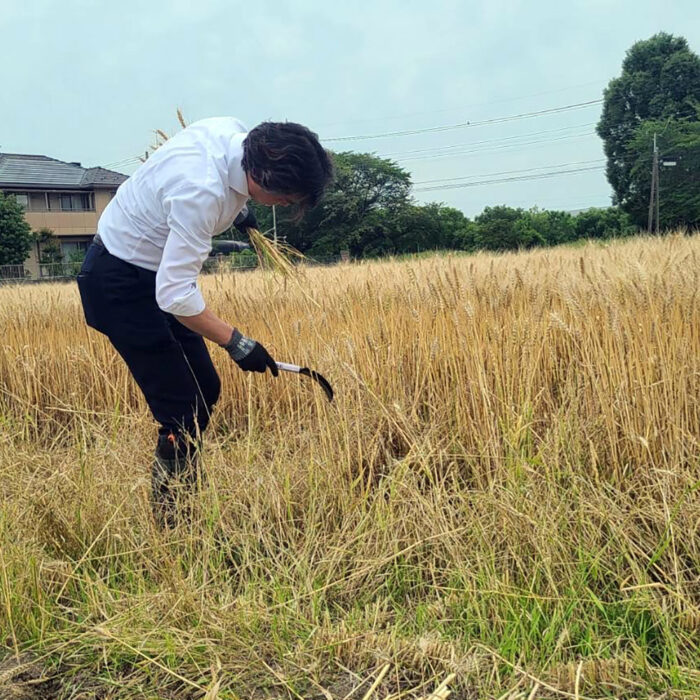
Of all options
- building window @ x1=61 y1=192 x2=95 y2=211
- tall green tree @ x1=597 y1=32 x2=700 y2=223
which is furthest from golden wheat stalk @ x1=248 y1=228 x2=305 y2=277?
building window @ x1=61 y1=192 x2=95 y2=211

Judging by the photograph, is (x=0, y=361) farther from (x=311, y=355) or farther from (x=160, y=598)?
(x=160, y=598)

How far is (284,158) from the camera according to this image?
70.8 inches

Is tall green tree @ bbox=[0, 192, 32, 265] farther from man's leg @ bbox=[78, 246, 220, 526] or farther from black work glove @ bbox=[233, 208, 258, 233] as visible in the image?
man's leg @ bbox=[78, 246, 220, 526]

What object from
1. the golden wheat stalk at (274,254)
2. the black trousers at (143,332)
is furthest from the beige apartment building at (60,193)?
the black trousers at (143,332)

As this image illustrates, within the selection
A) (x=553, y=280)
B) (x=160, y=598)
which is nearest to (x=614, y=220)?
(x=553, y=280)

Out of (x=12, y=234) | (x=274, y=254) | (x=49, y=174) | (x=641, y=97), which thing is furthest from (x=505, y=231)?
(x=274, y=254)

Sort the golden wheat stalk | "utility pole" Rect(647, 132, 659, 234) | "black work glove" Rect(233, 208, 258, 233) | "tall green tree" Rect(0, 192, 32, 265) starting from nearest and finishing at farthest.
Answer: "black work glove" Rect(233, 208, 258, 233)
the golden wheat stalk
"tall green tree" Rect(0, 192, 32, 265)
"utility pole" Rect(647, 132, 659, 234)

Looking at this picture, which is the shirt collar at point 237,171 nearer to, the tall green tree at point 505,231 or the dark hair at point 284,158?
the dark hair at point 284,158

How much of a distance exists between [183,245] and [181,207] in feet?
0.34

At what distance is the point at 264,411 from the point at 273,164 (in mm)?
1208

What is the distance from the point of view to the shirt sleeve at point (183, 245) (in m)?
1.80

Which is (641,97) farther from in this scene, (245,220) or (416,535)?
(416,535)

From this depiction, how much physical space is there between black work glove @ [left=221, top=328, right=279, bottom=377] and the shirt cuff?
6.1 inches

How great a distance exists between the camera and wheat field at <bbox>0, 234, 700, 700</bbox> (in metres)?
1.35
